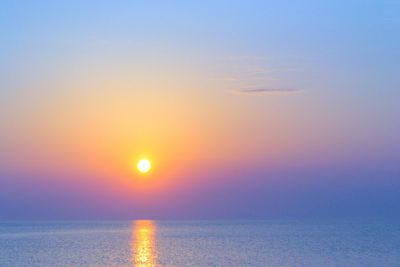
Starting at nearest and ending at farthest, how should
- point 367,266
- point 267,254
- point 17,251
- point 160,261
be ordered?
1. point 367,266
2. point 160,261
3. point 267,254
4. point 17,251

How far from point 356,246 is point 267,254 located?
18.8 metres

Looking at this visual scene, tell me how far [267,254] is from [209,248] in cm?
1293

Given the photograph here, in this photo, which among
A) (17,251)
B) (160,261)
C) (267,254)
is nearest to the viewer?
(160,261)

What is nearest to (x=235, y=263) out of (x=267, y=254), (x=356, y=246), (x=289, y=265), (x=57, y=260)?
(x=289, y=265)

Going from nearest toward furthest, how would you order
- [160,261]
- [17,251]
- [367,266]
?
1. [367,266]
2. [160,261]
3. [17,251]

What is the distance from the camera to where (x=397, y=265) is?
6894 centimetres

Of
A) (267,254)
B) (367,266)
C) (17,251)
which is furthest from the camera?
(17,251)

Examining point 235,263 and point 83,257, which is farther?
point 83,257

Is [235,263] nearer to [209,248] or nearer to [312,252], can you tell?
[312,252]

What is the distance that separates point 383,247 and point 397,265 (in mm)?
26061

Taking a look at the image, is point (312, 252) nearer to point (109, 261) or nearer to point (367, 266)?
point (367, 266)

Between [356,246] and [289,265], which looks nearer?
[289,265]

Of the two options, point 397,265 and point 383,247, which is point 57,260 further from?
point 383,247

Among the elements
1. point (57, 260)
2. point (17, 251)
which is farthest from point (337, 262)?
point (17, 251)
